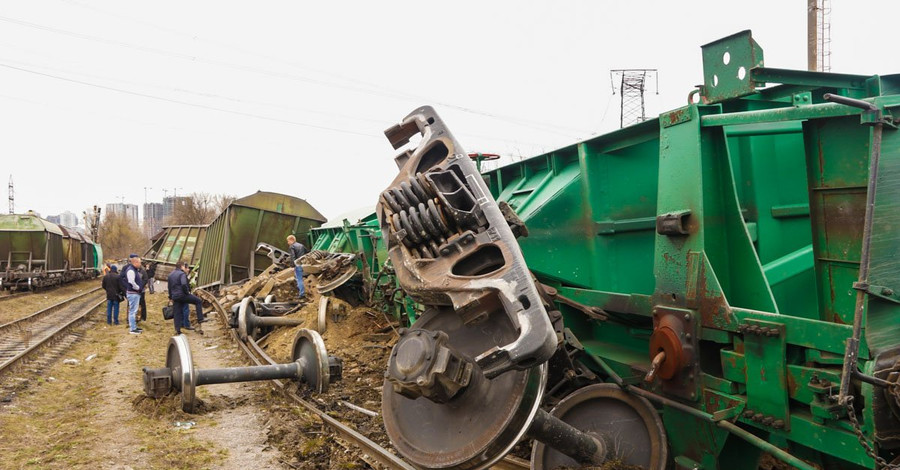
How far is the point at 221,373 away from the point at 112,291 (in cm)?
857

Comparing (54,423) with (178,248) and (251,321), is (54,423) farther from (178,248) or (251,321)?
(178,248)

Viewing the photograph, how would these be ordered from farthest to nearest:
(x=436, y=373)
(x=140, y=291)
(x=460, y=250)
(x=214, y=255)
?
(x=214, y=255), (x=140, y=291), (x=460, y=250), (x=436, y=373)

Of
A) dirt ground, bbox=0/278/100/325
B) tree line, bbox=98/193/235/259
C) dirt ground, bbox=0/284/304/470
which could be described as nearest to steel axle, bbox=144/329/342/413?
dirt ground, bbox=0/284/304/470

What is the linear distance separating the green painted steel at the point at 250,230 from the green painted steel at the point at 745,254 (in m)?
14.7

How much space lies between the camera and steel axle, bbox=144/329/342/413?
576 cm

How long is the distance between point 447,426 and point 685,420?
138 centimetres

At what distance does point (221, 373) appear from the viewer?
592 centimetres

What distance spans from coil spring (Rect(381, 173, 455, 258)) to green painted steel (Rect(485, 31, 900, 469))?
1284 mm

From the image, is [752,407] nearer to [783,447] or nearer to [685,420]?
[783,447]

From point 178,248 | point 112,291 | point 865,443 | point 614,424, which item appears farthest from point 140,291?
point 178,248

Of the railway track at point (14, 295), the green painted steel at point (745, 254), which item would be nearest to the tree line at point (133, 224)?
the railway track at point (14, 295)

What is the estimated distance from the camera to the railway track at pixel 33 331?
8938mm

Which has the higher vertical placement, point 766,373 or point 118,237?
point 118,237

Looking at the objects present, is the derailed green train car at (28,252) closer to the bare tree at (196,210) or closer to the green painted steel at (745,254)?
the green painted steel at (745,254)
